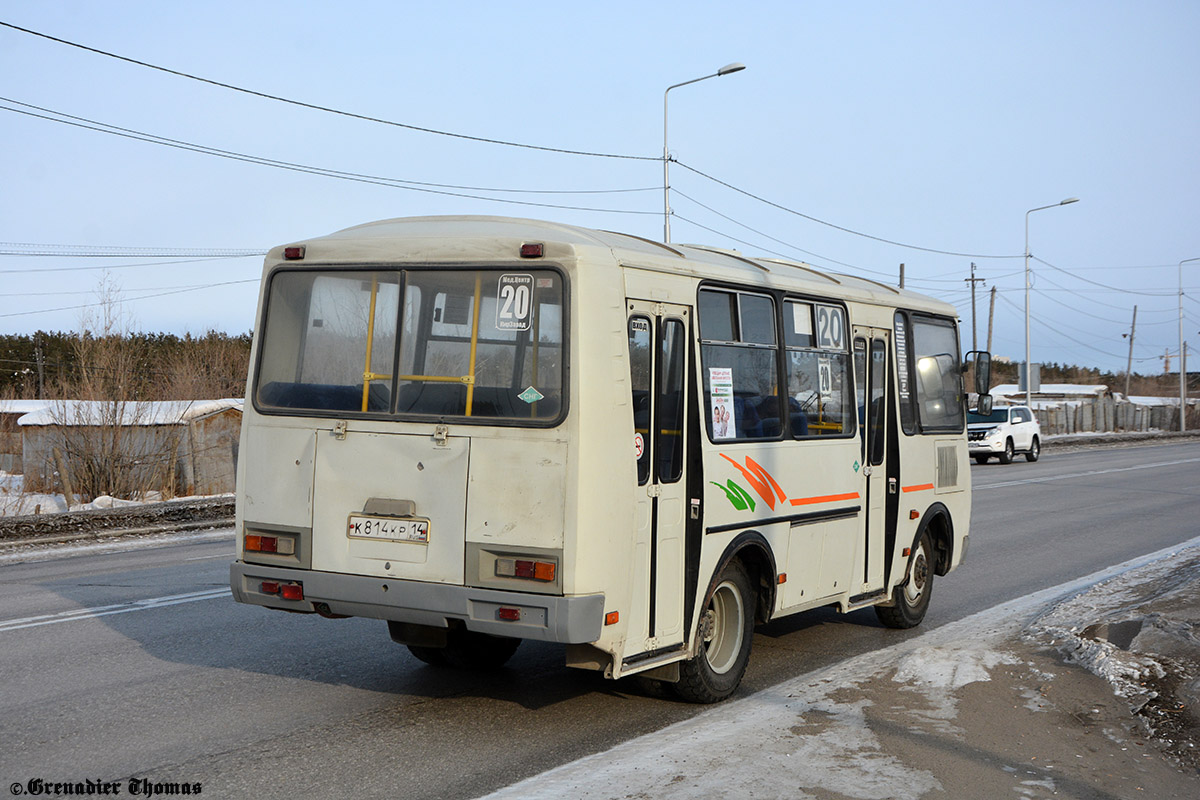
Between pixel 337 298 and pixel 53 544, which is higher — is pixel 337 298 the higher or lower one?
the higher one

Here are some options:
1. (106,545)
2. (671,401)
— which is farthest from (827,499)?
(106,545)

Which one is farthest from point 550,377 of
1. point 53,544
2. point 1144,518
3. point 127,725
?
point 1144,518

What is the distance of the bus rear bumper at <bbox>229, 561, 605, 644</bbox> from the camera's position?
18.8ft

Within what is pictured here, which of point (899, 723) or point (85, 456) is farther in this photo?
point (85, 456)

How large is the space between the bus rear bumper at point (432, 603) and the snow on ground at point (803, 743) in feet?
Result: 2.29

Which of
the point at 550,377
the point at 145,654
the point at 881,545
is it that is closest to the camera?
the point at 550,377

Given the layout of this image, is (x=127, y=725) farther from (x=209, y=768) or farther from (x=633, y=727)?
(x=633, y=727)

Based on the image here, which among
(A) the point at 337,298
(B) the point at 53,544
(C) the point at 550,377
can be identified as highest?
(A) the point at 337,298

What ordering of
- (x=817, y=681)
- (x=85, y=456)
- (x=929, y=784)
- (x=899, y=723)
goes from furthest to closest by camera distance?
(x=85, y=456), (x=817, y=681), (x=899, y=723), (x=929, y=784)

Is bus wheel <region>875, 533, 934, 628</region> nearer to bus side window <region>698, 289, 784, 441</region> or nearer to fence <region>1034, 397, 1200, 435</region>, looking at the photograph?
bus side window <region>698, 289, 784, 441</region>

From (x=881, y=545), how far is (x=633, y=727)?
10.9 ft

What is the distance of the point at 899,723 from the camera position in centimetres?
641

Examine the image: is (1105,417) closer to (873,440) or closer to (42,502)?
(42,502)

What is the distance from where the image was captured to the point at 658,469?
6.38m
